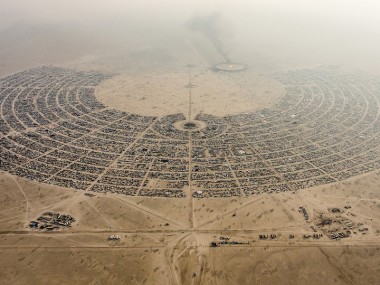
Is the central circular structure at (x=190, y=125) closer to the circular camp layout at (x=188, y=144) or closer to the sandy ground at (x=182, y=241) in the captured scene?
the circular camp layout at (x=188, y=144)

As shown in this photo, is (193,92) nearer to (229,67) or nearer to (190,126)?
(190,126)

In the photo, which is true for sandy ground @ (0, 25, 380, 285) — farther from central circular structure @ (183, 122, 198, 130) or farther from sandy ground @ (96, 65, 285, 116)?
sandy ground @ (96, 65, 285, 116)

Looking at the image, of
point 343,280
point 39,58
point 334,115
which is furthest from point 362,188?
point 39,58

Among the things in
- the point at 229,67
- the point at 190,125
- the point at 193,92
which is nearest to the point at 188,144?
the point at 190,125

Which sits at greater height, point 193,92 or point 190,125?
point 190,125

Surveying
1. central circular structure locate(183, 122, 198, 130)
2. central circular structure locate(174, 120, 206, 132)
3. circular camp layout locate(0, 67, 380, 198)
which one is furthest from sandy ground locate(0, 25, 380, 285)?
central circular structure locate(183, 122, 198, 130)

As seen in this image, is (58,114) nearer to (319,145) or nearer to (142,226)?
(142,226)

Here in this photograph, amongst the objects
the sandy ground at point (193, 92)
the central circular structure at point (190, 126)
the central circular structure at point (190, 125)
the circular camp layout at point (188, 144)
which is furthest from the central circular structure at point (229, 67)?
the central circular structure at point (190, 126)
